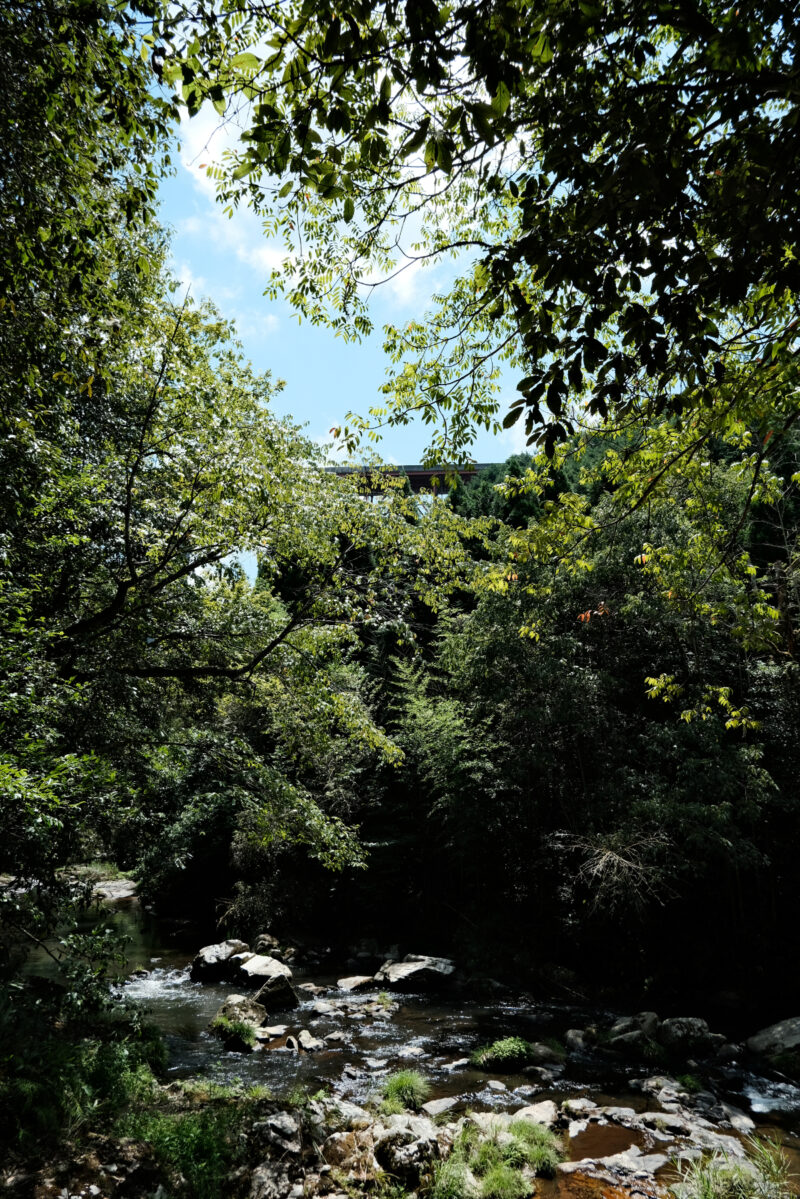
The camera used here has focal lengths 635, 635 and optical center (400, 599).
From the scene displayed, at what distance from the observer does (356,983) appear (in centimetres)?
1331

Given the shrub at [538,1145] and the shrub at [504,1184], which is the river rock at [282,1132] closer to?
the shrub at [504,1184]

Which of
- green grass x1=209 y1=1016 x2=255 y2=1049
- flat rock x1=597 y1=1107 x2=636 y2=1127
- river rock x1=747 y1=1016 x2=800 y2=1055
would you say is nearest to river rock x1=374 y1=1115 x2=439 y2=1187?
flat rock x1=597 y1=1107 x2=636 y2=1127

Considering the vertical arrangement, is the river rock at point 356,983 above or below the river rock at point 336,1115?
below

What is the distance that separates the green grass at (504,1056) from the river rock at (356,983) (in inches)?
185

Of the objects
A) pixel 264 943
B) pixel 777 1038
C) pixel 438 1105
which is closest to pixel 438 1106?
pixel 438 1105

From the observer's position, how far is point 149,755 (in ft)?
23.7

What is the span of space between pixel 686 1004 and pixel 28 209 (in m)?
14.6

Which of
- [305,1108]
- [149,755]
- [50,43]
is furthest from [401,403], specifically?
[305,1108]

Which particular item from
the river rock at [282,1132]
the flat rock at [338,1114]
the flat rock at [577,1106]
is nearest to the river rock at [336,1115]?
the flat rock at [338,1114]

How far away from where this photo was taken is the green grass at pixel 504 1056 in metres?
8.84

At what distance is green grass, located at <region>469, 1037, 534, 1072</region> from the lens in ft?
29.0

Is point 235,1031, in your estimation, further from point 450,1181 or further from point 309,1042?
point 450,1181

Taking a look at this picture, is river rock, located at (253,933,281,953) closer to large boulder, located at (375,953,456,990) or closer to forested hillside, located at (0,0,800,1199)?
forested hillside, located at (0,0,800,1199)

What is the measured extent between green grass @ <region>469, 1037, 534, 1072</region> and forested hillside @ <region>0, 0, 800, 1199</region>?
313 centimetres
